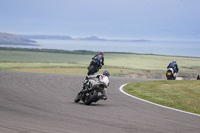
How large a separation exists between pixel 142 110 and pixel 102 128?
3.89m

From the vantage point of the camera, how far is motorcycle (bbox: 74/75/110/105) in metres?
13.5

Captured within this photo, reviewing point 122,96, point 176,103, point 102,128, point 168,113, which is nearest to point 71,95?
point 122,96

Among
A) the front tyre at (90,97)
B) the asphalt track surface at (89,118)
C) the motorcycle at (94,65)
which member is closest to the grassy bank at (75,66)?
the motorcycle at (94,65)

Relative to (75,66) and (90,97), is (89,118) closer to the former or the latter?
(90,97)

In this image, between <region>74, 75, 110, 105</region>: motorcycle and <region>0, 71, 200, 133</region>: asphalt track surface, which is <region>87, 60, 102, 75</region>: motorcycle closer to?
<region>0, 71, 200, 133</region>: asphalt track surface

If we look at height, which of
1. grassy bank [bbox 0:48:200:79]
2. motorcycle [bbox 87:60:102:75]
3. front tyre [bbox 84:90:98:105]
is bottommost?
grassy bank [bbox 0:48:200:79]

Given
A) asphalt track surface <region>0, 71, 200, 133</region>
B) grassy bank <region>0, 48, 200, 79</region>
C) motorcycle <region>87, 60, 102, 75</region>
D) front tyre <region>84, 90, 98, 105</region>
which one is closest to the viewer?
asphalt track surface <region>0, 71, 200, 133</region>

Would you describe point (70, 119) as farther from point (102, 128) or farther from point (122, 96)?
point (122, 96)

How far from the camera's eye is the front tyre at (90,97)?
13469 millimetres

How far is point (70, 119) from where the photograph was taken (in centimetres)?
1032

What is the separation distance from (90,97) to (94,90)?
281 mm

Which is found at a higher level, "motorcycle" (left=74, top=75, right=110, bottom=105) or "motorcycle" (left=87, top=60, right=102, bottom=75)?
"motorcycle" (left=87, top=60, right=102, bottom=75)

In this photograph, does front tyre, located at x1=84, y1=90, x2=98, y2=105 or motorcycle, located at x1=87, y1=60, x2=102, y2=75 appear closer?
front tyre, located at x1=84, y1=90, x2=98, y2=105

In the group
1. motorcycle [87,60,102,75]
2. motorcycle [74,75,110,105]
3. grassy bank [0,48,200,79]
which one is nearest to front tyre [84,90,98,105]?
motorcycle [74,75,110,105]
